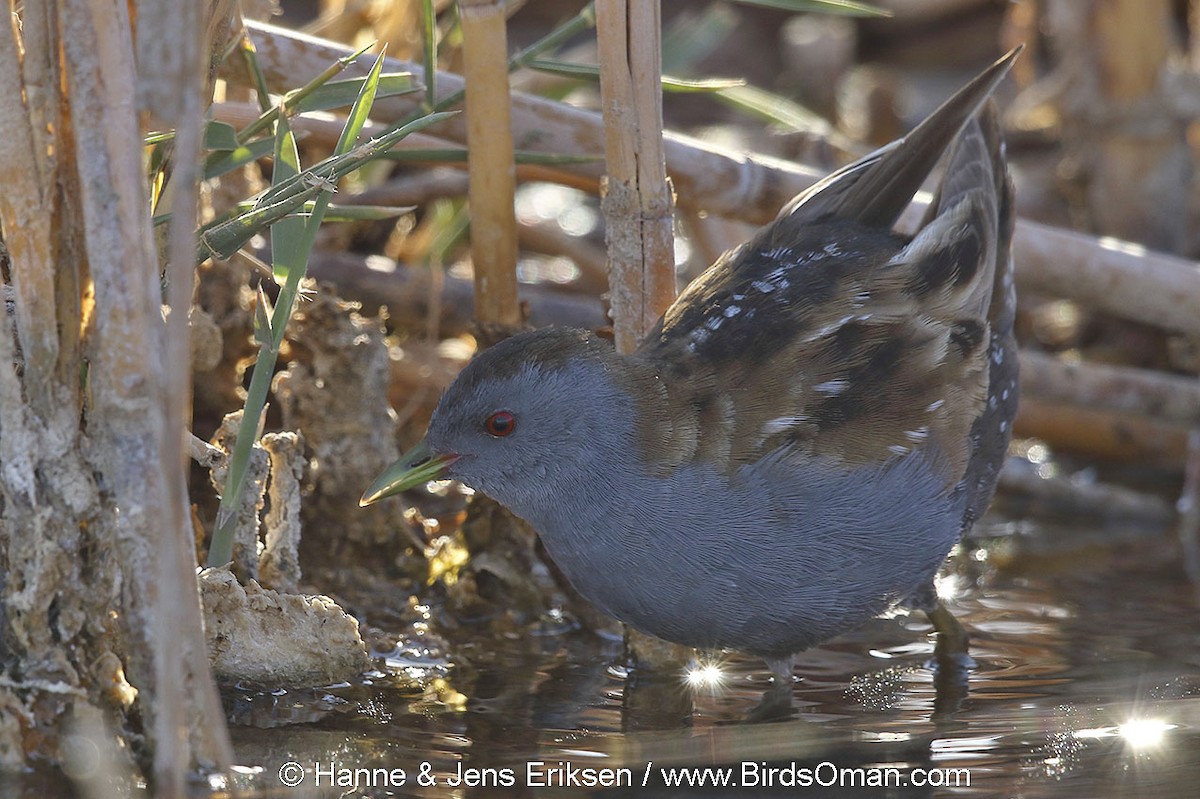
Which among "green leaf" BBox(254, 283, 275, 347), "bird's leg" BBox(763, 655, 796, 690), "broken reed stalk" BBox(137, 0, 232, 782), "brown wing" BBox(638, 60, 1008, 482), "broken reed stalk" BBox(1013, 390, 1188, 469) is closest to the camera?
"broken reed stalk" BBox(137, 0, 232, 782)

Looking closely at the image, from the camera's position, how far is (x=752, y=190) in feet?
11.7

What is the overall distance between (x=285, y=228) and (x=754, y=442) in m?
0.96

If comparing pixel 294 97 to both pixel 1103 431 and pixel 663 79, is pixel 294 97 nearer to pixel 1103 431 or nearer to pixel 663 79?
pixel 663 79

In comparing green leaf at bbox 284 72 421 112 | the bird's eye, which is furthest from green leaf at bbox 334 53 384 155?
the bird's eye

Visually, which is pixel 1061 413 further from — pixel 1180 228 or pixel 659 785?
pixel 659 785

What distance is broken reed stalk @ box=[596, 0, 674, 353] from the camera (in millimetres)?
2729

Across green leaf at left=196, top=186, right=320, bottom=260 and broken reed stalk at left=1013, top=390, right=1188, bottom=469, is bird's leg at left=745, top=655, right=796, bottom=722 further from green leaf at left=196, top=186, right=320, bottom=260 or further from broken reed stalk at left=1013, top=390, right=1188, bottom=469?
broken reed stalk at left=1013, top=390, right=1188, bottom=469

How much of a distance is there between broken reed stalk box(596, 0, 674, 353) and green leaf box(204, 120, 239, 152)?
2.30 ft

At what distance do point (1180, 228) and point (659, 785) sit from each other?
131 inches

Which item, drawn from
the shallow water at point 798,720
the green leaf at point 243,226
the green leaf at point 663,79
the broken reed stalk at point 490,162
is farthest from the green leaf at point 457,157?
the shallow water at point 798,720

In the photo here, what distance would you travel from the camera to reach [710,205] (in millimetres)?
3568

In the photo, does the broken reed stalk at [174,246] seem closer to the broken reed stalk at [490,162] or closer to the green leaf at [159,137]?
the green leaf at [159,137]

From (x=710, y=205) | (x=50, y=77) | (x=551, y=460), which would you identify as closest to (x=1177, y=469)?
(x=710, y=205)

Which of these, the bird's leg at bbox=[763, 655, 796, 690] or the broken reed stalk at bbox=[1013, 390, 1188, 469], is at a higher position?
the broken reed stalk at bbox=[1013, 390, 1188, 469]
